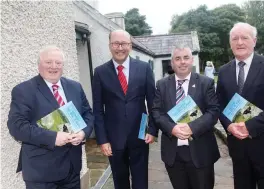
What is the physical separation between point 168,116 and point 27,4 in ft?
6.61

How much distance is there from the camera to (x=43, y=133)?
2.47 meters

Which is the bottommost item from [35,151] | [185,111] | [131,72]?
[35,151]

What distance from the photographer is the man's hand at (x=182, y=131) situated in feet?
9.29

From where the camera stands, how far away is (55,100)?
267cm

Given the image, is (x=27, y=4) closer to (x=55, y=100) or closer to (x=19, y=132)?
(x=55, y=100)

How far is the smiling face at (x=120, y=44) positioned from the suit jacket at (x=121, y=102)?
16 cm

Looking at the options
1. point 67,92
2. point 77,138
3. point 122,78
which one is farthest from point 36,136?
point 122,78

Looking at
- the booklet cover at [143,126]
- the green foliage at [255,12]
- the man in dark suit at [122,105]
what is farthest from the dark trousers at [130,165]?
the green foliage at [255,12]

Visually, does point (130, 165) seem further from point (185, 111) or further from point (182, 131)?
point (185, 111)

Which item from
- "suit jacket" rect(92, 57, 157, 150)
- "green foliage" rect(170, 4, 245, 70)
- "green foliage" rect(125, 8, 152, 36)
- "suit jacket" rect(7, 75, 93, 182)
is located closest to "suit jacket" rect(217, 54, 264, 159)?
"suit jacket" rect(92, 57, 157, 150)

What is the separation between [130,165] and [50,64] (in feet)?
5.06

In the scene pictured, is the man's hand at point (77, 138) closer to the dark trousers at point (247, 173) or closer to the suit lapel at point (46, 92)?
the suit lapel at point (46, 92)

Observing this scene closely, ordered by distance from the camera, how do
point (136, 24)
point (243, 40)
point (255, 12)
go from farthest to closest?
point (255, 12), point (136, 24), point (243, 40)

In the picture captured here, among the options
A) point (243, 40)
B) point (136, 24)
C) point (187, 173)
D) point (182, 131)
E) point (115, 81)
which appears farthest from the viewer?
point (136, 24)
